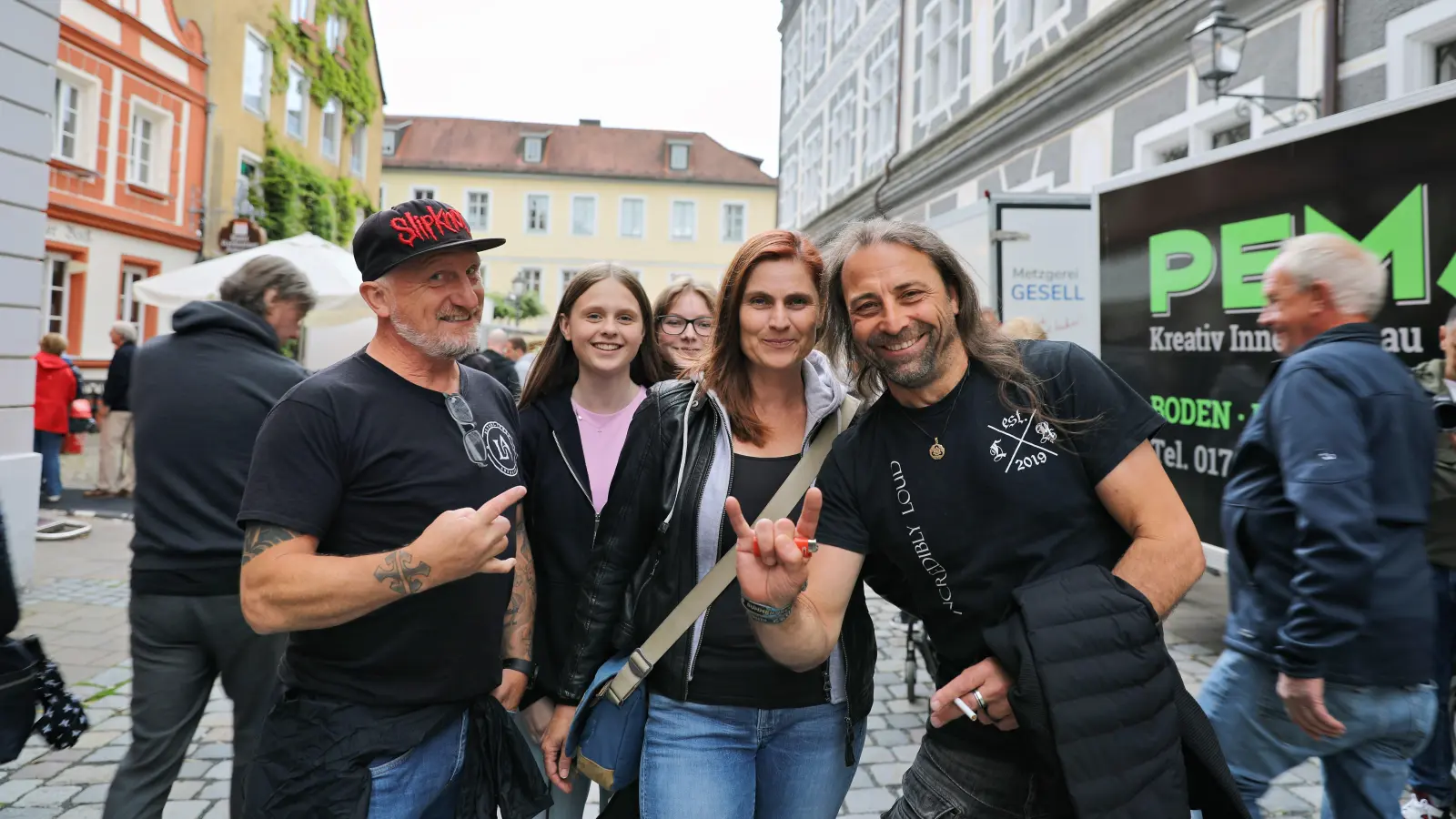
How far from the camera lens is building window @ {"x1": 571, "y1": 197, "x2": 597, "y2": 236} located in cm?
4672

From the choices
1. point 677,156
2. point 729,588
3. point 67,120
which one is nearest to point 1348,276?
point 729,588

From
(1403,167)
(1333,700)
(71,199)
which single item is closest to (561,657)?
(1333,700)

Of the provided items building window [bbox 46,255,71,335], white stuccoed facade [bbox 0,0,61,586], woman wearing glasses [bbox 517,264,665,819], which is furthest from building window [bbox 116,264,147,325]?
woman wearing glasses [bbox 517,264,665,819]

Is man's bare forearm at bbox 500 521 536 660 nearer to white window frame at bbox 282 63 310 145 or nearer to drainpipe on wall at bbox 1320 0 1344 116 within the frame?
drainpipe on wall at bbox 1320 0 1344 116

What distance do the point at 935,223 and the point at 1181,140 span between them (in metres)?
2.83

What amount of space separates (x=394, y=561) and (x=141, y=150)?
19.4m

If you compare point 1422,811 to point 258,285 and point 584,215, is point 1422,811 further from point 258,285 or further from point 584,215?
point 584,215

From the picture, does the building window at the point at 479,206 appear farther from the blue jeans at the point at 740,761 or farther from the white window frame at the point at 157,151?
the blue jeans at the point at 740,761

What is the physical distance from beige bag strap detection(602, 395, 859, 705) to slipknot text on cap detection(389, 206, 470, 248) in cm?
100

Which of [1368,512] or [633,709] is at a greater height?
[1368,512]

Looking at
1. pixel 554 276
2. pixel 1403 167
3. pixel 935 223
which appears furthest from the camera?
pixel 554 276

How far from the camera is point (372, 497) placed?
1.97 metres

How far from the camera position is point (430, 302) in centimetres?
214

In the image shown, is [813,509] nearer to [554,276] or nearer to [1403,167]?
[1403,167]
